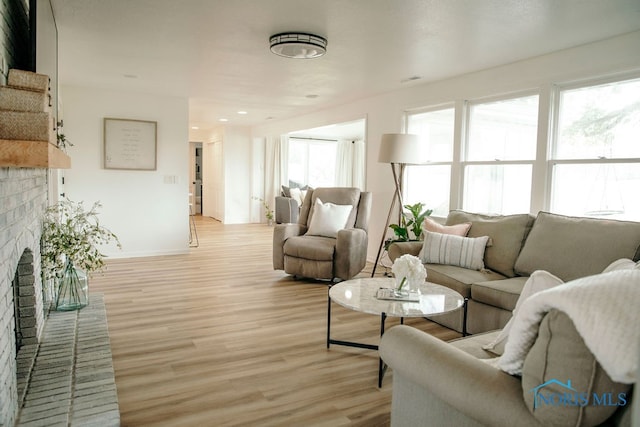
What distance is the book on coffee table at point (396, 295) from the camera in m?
2.68

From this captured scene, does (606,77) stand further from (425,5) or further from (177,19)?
(177,19)

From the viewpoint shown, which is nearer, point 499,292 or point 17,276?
point 17,276

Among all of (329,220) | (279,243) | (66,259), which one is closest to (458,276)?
(329,220)

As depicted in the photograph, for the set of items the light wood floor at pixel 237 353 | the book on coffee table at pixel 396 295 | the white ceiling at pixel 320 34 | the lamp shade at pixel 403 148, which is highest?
the white ceiling at pixel 320 34

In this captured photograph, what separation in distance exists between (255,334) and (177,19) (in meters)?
2.35

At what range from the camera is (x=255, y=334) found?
3.22m

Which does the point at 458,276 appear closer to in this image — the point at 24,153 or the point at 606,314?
the point at 606,314

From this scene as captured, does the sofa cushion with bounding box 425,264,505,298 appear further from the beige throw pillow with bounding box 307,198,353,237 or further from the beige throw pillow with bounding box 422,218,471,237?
the beige throw pillow with bounding box 307,198,353,237

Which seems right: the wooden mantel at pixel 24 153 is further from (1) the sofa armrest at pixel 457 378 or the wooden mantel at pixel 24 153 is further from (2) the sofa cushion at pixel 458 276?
(2) the sofa cushion at pixel 458 276

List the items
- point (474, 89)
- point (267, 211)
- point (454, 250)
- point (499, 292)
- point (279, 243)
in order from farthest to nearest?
point (267, 211) < point (279, 243) < point (474, 89) < point (454, 250) < point (499, 292)

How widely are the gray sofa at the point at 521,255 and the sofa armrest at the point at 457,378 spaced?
1650 millimetres

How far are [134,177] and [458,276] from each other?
4.65 m

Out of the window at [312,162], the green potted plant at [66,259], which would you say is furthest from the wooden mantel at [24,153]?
the window at [312,162]

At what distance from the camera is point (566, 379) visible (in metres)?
1.11
